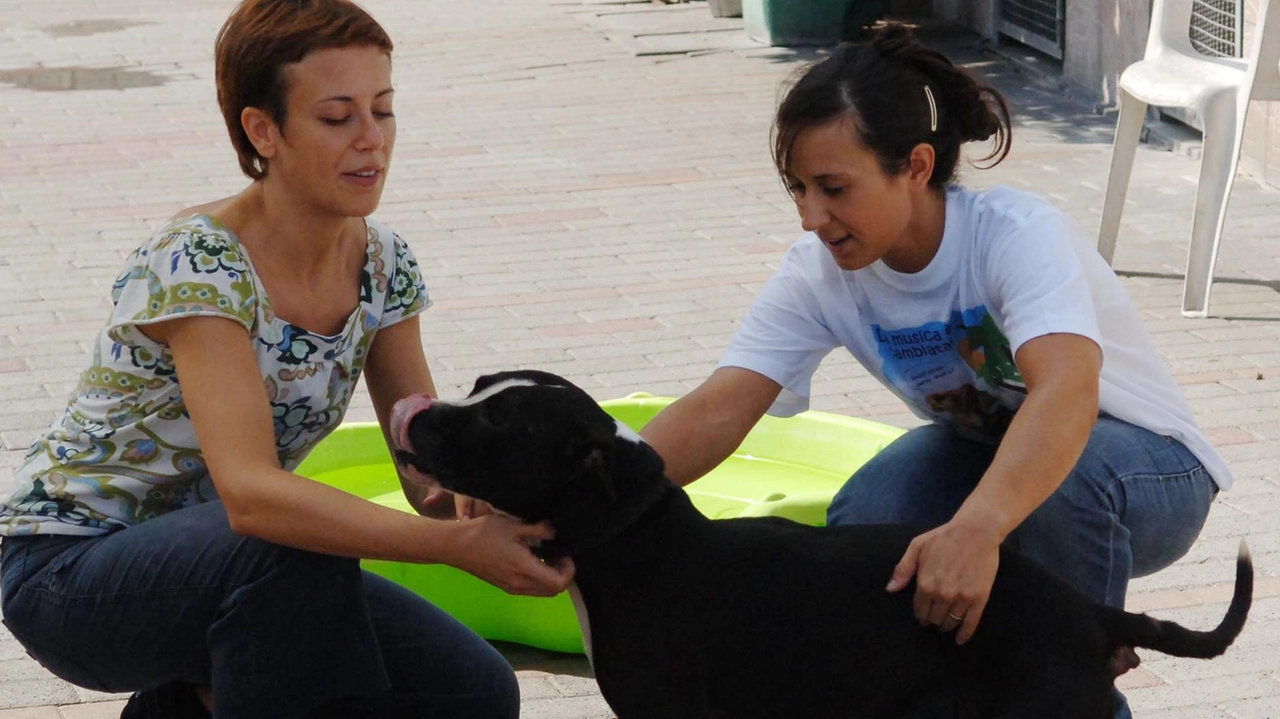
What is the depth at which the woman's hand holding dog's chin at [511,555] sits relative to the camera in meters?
2.87

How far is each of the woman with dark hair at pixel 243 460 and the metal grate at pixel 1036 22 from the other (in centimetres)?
998

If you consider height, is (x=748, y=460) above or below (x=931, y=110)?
below

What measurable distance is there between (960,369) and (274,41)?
1.53 m

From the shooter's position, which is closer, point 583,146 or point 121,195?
point 121,195

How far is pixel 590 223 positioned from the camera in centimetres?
885

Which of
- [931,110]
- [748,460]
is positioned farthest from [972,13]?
[931,110]

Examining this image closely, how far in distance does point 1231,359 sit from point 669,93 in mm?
6726

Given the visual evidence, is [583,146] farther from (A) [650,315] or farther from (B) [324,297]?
(B) [324,297]

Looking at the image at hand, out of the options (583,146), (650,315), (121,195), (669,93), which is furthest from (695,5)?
(650,315)

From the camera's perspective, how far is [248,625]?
3.07 m

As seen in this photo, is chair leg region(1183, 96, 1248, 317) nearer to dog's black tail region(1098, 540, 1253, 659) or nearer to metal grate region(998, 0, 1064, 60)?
dog's black tail region(1098, 540, 1253, 659)

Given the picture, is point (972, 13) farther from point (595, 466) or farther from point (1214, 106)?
point (595, 466)

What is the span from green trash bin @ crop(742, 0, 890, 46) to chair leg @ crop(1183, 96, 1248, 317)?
7.13 m

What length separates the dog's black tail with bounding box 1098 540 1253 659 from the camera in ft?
9.55
